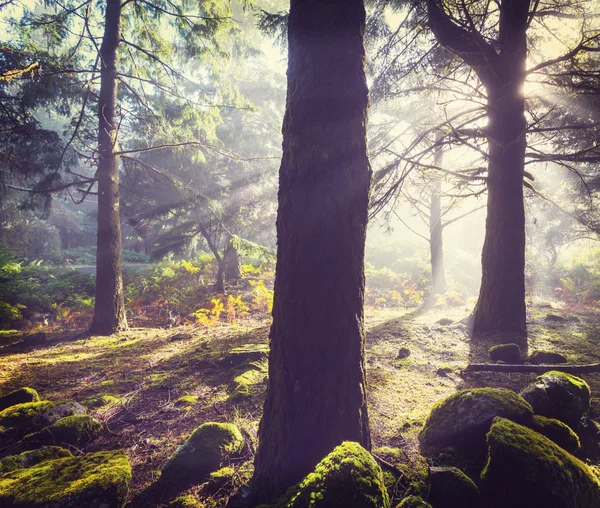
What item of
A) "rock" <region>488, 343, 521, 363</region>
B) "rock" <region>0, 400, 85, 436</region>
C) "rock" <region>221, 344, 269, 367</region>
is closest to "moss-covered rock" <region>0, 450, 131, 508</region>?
"rock" <region>0, 400, 85, 436</region>

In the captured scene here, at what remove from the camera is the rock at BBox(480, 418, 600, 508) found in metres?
1.77

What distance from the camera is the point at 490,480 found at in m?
1.88

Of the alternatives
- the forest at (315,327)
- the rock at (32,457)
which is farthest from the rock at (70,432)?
the rock at (32,457)

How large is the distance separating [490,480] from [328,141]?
2.44 m

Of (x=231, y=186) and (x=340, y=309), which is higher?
(x=231, y=186)

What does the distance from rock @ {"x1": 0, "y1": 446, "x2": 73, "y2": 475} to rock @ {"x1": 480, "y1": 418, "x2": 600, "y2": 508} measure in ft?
10.8

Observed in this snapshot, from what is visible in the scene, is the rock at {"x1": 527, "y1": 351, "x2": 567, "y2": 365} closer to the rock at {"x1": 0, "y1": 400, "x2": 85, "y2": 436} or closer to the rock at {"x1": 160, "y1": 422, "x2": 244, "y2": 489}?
the rock at {"x1": 160, "y1": 422, "x2": 244, "y2": 489}

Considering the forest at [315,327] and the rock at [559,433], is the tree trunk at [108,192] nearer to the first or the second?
the forest at [315,327]

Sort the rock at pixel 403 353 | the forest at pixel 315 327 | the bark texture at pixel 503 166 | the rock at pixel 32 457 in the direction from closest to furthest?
1. the forest at pixel 315 327
2. the rock at pixel 32 457
3. the rock at pixel 403 353
4. the bark texture at pixel 503 166

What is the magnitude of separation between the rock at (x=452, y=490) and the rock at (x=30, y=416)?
3523mm

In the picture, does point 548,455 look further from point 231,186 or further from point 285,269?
point 231,186

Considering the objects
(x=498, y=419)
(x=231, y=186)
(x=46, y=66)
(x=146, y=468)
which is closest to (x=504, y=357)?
(x=498, y=419)

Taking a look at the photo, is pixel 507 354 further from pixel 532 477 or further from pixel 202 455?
pixel 202 455

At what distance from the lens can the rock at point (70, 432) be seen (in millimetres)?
2826
